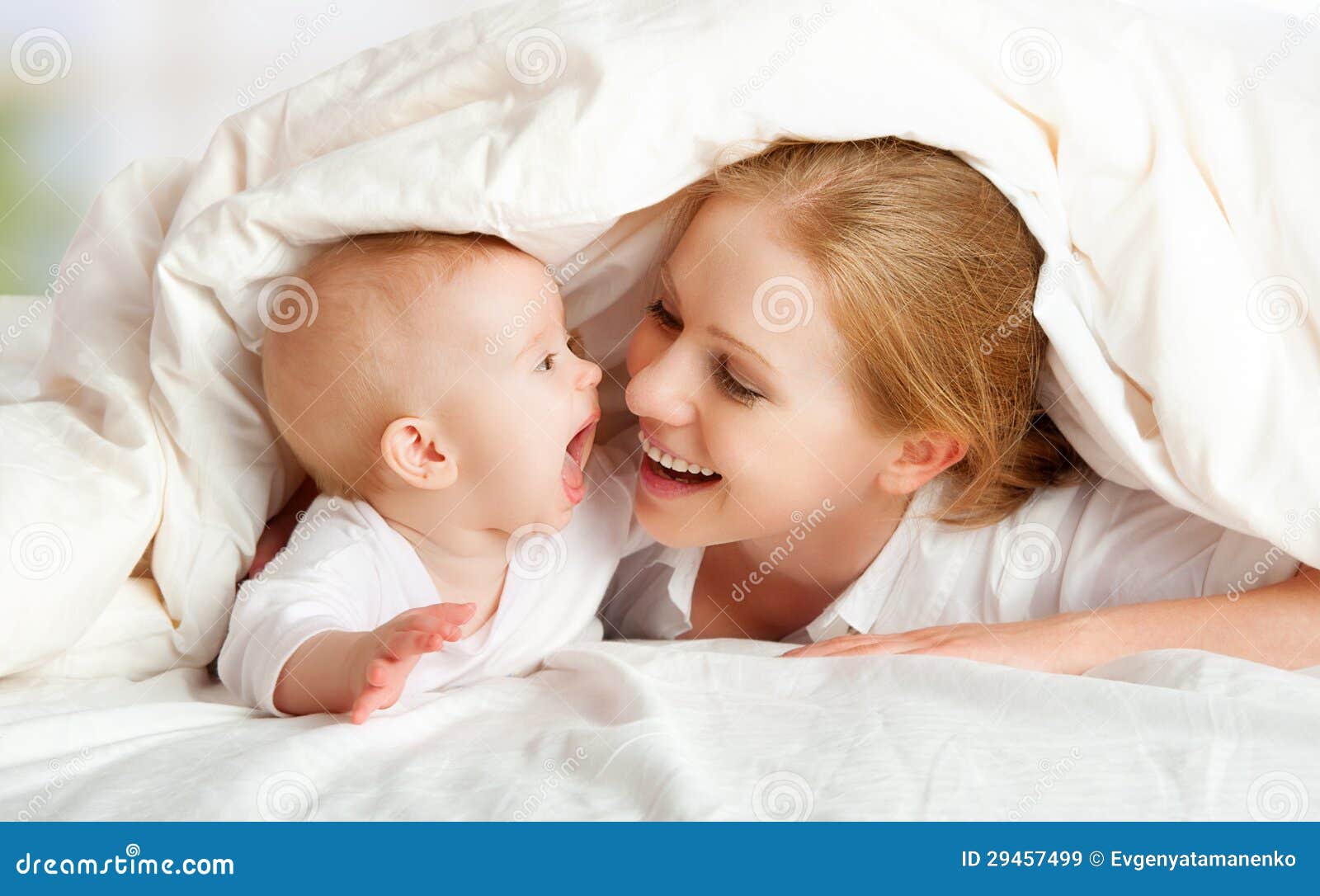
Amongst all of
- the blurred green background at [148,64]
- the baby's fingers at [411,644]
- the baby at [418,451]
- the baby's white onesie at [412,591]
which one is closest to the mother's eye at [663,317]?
the baby at [418,451]

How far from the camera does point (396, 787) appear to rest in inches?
37.7

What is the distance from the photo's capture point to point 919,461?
1.37 metres

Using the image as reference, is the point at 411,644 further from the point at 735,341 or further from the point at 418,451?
the point at 735,341

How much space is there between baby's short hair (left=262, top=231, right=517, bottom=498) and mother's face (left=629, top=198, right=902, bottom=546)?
0.20m

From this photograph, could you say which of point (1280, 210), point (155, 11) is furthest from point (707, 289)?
point (155, 11)

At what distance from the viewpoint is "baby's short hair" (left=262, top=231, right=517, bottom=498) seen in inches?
48.9

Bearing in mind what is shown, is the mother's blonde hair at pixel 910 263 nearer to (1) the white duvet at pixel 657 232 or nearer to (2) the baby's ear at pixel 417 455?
(1) the white duvet at pixel 657 232

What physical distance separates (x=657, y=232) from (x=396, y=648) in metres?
0.59

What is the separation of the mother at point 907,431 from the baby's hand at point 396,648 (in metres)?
0.36

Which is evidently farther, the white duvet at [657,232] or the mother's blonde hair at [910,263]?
the mother's blonde hair at [910,263]

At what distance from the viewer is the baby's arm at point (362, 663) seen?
1011 mm

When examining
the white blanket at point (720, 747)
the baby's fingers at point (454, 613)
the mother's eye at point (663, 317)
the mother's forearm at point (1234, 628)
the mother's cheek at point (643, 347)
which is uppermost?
the mother's eye at point (663, 317)

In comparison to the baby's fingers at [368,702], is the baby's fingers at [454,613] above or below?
above

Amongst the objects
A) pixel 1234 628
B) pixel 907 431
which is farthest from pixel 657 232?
pixel 1234 628
